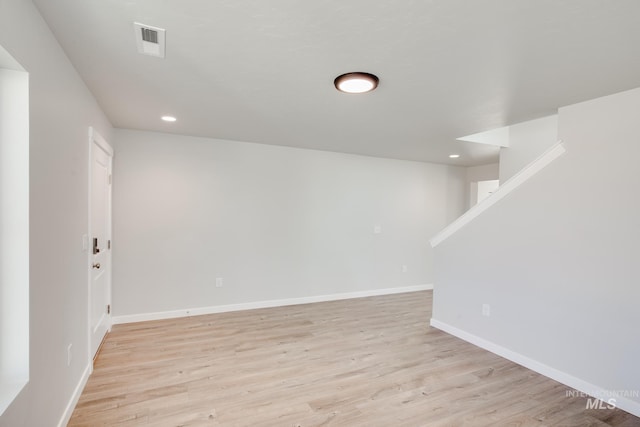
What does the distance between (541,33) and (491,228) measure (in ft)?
6.61

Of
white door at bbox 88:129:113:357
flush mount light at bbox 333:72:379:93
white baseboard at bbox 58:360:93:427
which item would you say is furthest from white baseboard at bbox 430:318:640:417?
Result: white door at bbox 88:129:113:357

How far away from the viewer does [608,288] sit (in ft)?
7.52

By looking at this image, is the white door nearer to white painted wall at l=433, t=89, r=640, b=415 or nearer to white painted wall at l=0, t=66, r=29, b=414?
white painted wall at l=0, t=66, r=29, b=414

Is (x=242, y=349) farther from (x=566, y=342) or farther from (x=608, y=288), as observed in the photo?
(x=608, y=288)

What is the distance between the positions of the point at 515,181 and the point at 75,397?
157 inches

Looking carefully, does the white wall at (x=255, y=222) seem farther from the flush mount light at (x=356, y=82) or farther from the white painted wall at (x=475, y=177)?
the flush mount light at (x=356, y=82)

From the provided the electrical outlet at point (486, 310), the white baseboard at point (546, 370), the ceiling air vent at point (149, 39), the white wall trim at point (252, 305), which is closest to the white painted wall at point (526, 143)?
the electrical outlet at point (486, 310)

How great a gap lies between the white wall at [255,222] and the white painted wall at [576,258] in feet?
7.02

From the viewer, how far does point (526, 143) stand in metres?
3.61

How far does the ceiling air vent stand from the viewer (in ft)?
5.25

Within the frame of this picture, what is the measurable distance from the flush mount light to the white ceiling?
0.06 meters

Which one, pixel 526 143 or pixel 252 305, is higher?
pixel 526 143

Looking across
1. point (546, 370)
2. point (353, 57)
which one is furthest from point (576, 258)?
point (353, 57)

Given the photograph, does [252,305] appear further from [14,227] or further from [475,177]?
[475,177]
